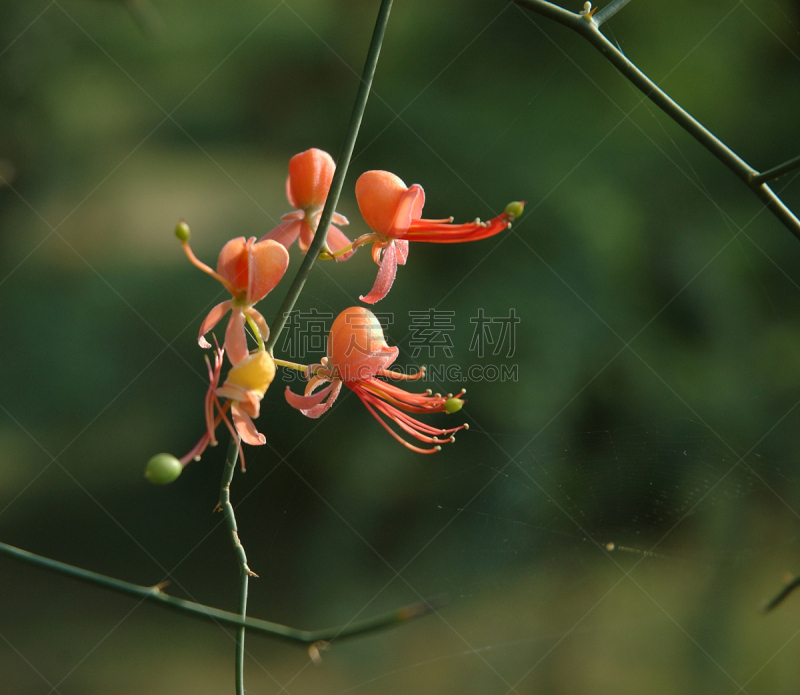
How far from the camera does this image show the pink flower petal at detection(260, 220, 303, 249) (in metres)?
0.46

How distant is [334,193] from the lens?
323 mm

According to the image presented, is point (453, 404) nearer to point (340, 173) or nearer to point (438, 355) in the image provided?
point (340, 173)

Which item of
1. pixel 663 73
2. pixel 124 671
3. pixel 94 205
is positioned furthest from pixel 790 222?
pixel 94 205

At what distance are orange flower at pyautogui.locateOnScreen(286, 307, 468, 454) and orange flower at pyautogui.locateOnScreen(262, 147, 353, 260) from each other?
0.26 ft

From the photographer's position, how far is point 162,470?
23 cm

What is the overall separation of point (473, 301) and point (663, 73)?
733 mm

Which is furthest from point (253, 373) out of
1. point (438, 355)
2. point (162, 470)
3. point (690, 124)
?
point (438, 355)

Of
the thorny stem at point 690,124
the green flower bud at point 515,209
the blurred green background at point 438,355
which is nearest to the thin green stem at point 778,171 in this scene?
the thorny stem at point 690,124

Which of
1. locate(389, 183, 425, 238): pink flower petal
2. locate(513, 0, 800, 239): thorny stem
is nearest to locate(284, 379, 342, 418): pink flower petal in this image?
locate(389, 183, 425, 238): pink flower petal

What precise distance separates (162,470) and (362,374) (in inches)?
7.4

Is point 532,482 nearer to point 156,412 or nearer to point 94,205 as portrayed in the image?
point 156,412

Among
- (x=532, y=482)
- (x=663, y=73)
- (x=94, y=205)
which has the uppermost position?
(x=663, y=73)

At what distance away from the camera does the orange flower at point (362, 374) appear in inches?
15.4

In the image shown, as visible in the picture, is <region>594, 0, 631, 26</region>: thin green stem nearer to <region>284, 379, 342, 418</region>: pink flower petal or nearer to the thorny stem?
the thorny stem
